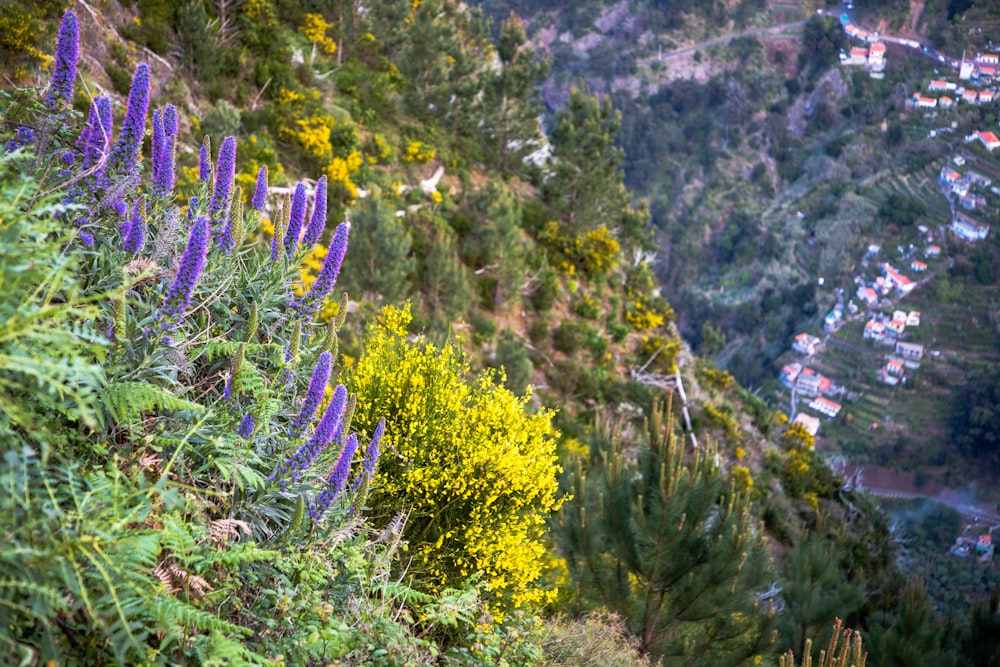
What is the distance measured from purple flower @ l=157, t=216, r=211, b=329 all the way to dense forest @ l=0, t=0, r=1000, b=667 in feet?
0.05

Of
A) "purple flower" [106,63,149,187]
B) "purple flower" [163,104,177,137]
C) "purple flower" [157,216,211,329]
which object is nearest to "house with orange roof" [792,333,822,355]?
"purple flower" [163,104,177,137]

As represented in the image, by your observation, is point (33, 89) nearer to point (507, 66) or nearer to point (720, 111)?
point (507, 66)

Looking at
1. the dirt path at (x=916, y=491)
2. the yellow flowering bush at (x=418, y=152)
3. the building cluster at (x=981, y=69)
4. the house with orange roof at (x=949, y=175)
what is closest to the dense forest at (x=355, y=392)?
the yellow flowering bush at (x=418, y=152)

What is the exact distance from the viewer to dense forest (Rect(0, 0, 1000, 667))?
2.42 metres

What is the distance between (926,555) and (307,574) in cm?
3731

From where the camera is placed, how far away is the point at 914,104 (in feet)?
208

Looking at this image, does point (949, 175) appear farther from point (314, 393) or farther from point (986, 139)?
point (314, 393)

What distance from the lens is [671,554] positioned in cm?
835

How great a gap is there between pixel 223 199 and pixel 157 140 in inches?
15.7

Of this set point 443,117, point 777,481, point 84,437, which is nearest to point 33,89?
point 84,437

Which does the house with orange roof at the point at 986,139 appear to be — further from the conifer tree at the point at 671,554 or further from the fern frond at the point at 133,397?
the fern frond at the point at 133,397

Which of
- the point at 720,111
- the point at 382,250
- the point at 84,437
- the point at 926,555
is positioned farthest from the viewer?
the point at 720,111

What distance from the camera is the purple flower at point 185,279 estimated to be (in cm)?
284

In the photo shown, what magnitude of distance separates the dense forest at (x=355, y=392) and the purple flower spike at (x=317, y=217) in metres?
0.03
